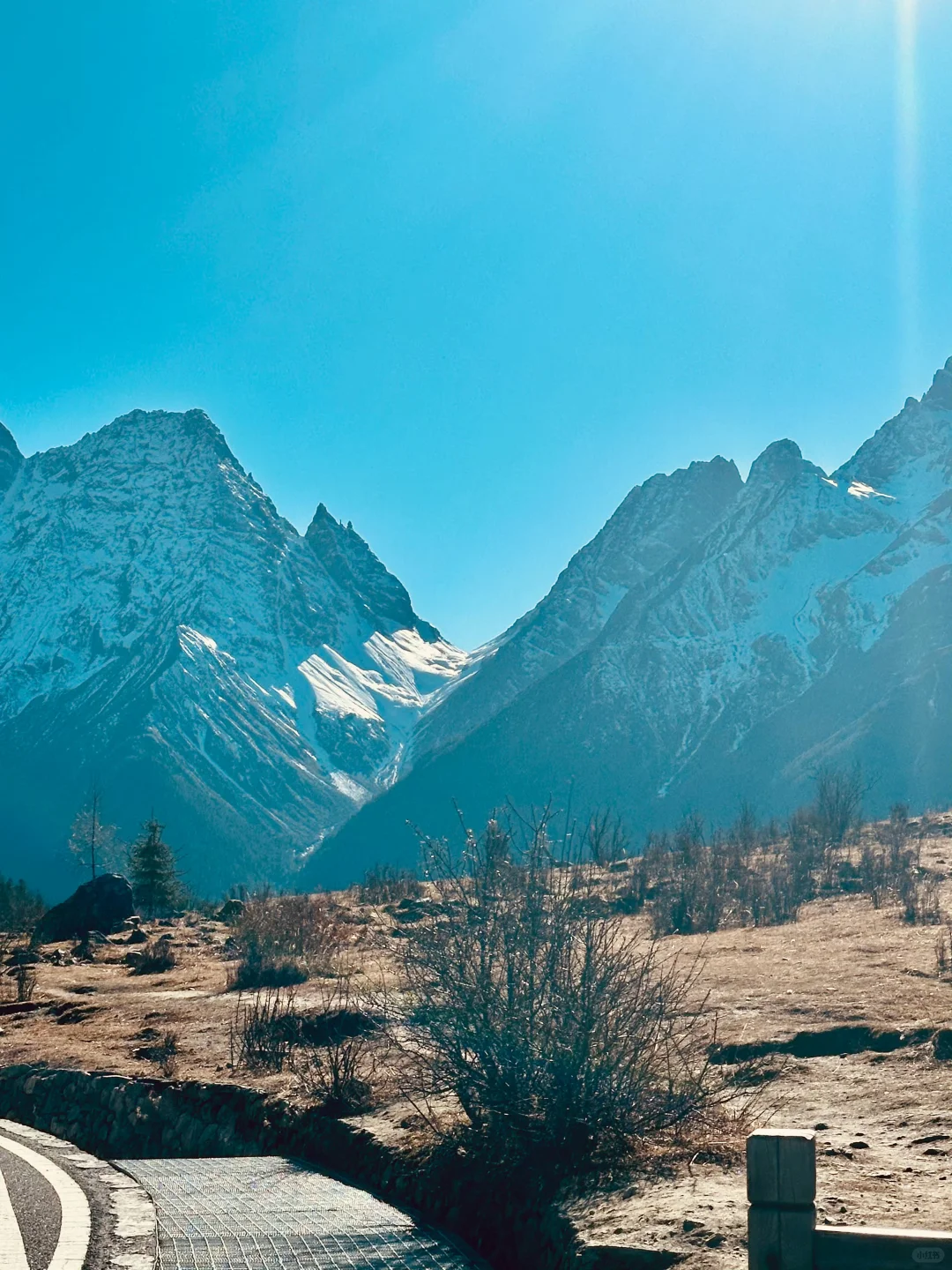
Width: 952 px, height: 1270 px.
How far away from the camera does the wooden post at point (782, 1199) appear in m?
6.72

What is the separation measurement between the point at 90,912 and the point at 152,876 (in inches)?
518

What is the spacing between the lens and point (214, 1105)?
1662 cm

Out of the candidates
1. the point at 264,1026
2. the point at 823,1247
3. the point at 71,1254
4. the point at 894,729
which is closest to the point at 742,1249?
the point at 823,1247

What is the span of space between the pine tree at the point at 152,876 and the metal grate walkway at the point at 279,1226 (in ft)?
A: 161

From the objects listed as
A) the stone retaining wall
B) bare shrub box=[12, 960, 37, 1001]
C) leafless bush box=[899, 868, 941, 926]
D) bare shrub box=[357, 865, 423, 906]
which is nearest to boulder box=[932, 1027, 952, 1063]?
the stone retaining wall

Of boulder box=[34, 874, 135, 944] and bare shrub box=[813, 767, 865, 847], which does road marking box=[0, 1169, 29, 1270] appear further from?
bare shrub box=[813, 767, 865, 847]

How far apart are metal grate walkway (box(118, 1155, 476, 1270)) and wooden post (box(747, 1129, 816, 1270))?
424 cm

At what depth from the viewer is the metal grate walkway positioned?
991 cm

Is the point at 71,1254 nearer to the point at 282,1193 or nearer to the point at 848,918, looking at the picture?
the point at 282,1193

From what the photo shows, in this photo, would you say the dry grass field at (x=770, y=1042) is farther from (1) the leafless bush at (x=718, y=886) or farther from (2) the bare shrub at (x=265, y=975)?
(1) the leafless bush at (x=718, y=886)

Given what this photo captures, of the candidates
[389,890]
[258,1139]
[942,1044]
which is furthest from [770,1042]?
[389,890]

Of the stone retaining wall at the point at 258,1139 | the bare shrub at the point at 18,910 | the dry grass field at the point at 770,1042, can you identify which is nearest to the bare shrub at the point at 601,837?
the dry grass field at the point at 770,1042

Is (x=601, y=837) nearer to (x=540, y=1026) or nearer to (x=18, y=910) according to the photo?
(x=18, y=910)

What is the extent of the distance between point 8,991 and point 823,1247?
2704 centimetres
